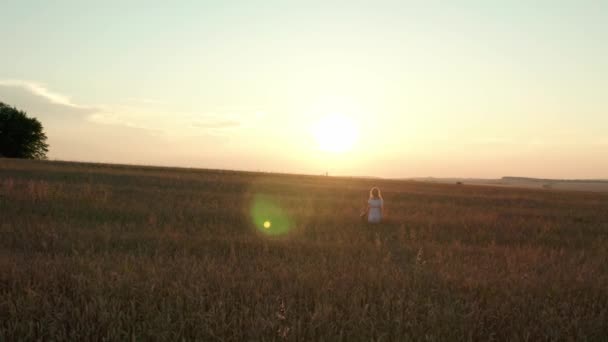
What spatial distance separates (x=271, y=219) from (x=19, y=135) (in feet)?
228

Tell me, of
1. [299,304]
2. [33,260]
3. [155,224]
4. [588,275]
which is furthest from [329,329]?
[155,224]

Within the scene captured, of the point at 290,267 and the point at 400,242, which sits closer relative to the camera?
the point at 290,267

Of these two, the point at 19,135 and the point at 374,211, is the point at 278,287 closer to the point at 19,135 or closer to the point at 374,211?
the point at 374,211

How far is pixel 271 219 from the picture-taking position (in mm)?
11758

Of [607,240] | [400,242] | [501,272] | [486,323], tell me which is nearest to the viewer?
[486,323]

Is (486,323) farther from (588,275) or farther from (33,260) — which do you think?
(33,260)

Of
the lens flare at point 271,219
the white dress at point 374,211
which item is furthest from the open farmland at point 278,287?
the white dress at point 374,211

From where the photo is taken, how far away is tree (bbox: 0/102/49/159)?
64.4m

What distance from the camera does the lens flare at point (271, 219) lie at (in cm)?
970

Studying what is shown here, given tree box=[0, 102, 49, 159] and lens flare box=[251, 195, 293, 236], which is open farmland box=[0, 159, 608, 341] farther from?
tree box=[0, 102, 49, 159]

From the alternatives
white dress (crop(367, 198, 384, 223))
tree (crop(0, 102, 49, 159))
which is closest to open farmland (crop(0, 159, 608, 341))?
white dress (crop(367, 198, 384, 223))

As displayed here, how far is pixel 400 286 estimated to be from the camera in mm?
5020

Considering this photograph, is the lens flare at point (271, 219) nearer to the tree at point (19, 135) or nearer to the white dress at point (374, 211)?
the white dress at point (374, 211)

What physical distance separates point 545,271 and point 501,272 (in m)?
0.89
